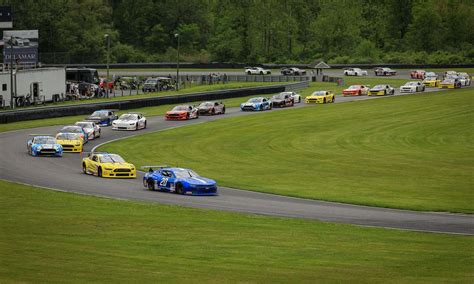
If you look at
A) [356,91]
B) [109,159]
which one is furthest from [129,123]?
[356,91]

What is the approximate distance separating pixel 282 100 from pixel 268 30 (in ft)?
269

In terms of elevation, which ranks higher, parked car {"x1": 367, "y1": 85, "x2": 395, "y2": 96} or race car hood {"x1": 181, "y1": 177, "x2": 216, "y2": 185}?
race car hood {"x1": 181, "y1": 177, "x2": 216, "y2": 185}

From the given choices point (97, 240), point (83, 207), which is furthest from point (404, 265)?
point (83, 207)

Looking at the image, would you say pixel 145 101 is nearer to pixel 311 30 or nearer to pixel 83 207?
pixel 83 207

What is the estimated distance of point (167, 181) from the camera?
3862 centimetres

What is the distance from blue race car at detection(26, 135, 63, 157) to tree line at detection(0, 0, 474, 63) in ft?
310

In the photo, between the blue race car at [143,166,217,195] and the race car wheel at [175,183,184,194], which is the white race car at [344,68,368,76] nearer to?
the blue race car at [143,166,217,195]

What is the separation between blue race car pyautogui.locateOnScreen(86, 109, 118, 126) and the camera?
67438 millimetres

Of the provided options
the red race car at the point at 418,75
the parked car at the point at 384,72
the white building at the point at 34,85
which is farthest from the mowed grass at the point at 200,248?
the parked car at the point at 384,72

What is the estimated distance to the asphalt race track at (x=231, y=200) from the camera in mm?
31938

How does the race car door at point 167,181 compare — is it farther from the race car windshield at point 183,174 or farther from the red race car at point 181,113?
the red race car at point 181,113

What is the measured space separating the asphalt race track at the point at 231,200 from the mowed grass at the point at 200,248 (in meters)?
1.60

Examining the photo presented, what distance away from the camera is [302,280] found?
21.5 m

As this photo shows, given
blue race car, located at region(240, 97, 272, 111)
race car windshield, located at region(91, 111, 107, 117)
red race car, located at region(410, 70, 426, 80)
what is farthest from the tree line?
race car windshield, located at region(91, 111, 107, 117)
